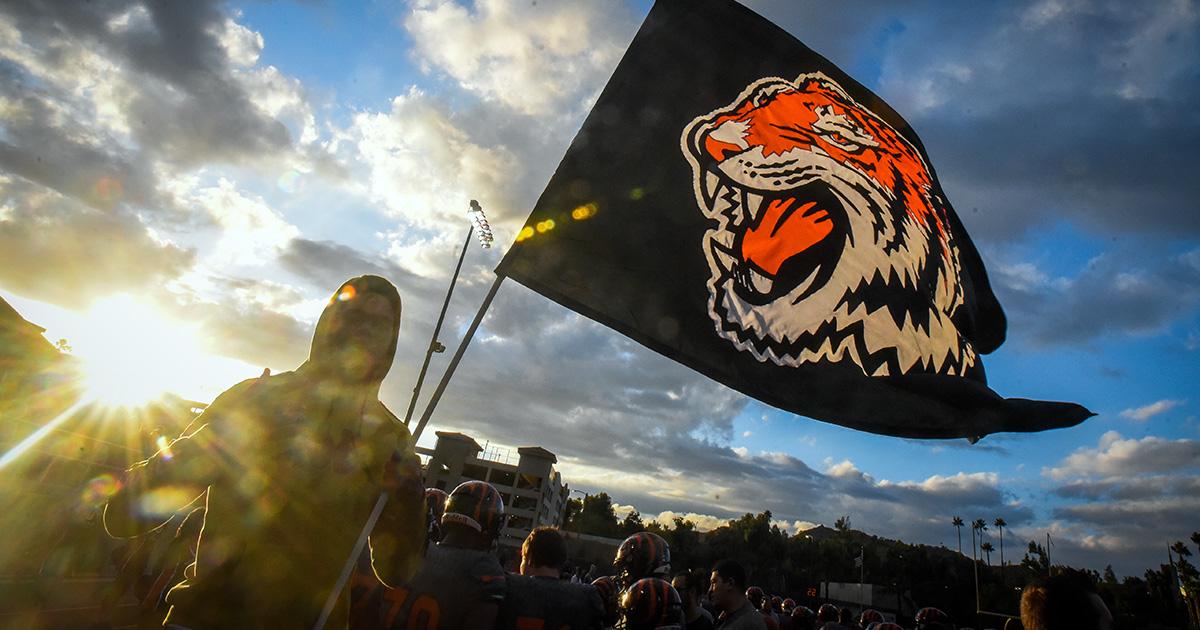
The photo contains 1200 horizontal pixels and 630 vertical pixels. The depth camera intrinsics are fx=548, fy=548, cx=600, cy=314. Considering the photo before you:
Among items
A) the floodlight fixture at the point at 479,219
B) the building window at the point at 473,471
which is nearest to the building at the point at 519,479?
the building window at the point at 473,471

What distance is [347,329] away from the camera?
2.11 m

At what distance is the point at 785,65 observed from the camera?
654 centimetres

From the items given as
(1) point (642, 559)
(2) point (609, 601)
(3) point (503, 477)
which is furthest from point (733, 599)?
(3) point (503, 477)

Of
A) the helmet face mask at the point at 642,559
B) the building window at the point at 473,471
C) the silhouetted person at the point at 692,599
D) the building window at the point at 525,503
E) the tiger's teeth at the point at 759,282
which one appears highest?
the tiger's teeth at the point at 759,282

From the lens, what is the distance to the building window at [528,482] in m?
89.5

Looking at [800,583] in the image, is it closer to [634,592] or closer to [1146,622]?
[1146,622]

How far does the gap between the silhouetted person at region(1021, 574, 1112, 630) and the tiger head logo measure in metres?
1.93

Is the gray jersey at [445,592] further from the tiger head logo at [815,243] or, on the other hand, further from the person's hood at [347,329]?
the tiger head logo at [815,243]

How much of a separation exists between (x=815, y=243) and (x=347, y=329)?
463cm

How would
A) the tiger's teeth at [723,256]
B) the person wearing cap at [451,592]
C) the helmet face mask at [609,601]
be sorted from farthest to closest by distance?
the tiger's teeth at [723,256] → the helmet face mask at [609,601] → the person wearing cap at [451,592]

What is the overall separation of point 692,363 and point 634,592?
204cm

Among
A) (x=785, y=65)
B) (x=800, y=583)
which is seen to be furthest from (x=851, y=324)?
(x=800, y=583)

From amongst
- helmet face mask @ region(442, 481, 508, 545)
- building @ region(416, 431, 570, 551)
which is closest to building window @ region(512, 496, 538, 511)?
building @ region(416, 431, 570, 551)

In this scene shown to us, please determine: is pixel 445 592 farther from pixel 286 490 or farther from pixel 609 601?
pixel 286 490
